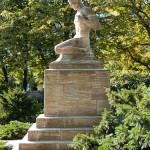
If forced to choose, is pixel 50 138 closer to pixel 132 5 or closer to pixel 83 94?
pixel 83 94

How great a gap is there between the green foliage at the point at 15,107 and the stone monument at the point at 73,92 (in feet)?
18.5

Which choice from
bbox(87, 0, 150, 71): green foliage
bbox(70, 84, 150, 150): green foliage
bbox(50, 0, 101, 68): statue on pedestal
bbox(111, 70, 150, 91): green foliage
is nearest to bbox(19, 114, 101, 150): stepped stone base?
bbox(70, 84, 150, 150): green foliage

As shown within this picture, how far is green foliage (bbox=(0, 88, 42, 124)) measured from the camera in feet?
49.2

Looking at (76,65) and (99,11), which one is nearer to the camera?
(76,65)

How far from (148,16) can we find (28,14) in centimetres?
787

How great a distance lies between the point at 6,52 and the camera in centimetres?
2378

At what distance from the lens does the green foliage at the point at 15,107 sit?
15008 millimetres

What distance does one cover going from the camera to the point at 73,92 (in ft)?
31.8

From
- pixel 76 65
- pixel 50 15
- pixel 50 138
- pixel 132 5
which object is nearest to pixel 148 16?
pixel 132 5

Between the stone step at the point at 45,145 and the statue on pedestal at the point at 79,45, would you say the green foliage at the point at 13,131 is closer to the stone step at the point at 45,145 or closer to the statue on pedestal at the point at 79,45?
the stone step at the point at 45,145

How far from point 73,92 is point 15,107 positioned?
20.2 ft

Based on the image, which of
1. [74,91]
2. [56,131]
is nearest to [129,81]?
[74,91]

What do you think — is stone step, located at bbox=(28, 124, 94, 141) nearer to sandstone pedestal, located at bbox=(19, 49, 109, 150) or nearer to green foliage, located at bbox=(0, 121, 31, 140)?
sandstone pedestal, located at bbox=(19, 49, 109, 150)

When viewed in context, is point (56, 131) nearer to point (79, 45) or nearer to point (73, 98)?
point (73, 98)
